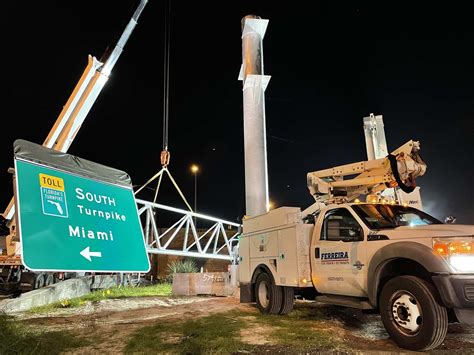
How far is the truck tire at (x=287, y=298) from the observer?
8.18 m

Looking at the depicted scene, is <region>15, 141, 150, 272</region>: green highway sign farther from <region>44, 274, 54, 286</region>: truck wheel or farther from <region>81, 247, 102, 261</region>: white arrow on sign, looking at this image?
<region>44, 274, 54, 286</region>: truck wheel

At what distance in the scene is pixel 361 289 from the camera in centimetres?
635

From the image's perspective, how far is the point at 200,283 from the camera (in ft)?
46.6

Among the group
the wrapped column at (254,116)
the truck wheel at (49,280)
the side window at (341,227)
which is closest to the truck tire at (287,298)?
the side window at (341,227)

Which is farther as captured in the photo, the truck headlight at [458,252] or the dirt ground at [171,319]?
the dirt ground at [171,319]

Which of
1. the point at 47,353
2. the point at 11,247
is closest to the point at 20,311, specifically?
the point at 11,247

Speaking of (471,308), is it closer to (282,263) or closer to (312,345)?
(312,345)

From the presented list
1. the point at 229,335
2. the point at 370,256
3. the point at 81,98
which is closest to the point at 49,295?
the point at 81,98

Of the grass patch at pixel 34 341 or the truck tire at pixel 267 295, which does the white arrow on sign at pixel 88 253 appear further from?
the truck tire at pixel 267 295

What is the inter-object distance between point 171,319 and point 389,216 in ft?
15.8

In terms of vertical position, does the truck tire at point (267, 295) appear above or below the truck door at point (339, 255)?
below

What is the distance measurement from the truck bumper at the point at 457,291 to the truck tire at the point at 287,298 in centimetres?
366

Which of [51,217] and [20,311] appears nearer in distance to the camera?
[51,217]

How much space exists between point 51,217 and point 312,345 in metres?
4.39
